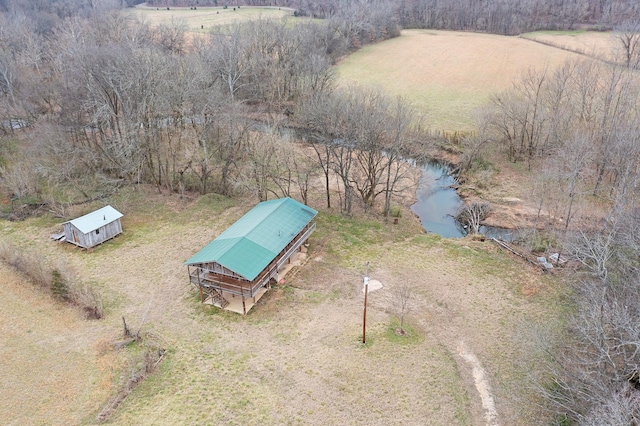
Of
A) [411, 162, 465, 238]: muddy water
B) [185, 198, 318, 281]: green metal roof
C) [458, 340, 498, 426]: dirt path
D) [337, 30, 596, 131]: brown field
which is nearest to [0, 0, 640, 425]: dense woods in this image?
[411, 162, 465, 238]: muddy water

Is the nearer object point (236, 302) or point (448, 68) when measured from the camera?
point (236, 302)

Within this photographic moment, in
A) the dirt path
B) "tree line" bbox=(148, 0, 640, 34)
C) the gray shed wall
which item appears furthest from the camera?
"tree line" bbox=(148, 0, 640, 34)

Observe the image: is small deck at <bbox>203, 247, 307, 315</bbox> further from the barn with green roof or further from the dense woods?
the dense woods

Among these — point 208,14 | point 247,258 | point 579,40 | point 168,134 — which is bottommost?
point 247,258

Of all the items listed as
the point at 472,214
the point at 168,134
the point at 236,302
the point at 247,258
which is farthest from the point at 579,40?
the point at 236,302

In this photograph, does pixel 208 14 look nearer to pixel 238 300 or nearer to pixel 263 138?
pixel 263 138

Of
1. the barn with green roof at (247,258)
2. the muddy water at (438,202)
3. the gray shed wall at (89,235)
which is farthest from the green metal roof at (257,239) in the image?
the muddy water at (438,202)

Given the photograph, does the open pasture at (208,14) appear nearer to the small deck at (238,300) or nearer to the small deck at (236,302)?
the small deck at (238,300)
